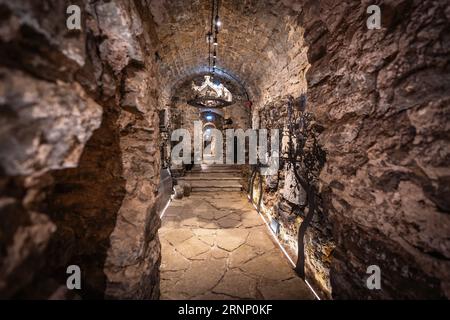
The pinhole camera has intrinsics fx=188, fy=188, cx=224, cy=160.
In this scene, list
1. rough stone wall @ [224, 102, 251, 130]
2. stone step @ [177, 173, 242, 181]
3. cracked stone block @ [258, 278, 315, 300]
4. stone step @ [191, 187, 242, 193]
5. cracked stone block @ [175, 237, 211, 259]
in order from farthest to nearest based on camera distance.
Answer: rough stone wall @ [224, 102, 251, 130]
stone step @ [177, 173, 242, 181]
stone step @ [191, 187, 242, 193]
cracked stone block @ [175, 237, 211, 259]
cracked stone block @ [258, 278, 315, 300]

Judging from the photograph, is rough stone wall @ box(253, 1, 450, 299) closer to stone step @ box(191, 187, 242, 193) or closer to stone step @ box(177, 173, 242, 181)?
stone step @ box(191, 187, 242, 193)

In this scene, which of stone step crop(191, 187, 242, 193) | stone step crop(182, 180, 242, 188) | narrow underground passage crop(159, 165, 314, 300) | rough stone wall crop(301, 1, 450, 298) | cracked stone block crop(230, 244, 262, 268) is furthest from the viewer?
stone step crop(182, 180, 242, 188)

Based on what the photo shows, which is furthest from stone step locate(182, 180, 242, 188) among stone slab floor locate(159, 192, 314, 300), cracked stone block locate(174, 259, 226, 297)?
cracked stone block locate(174, 259, 226, 297)

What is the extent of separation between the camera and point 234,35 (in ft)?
14.3

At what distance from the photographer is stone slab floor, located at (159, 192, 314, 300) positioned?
2.56 meters

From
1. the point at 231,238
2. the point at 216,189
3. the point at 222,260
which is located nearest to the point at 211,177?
the point at 216,189

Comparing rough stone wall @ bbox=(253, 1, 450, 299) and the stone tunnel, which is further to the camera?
rough stone wall @ bbox=(253, 1, 450, 299)

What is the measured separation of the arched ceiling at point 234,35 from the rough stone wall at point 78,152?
1808 mm

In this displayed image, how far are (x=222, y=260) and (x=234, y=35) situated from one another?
476 cm

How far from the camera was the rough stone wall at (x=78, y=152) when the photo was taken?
2.66 feet

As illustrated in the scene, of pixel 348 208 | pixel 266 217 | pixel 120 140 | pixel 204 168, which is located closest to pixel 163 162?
Answer: pixel 204 168

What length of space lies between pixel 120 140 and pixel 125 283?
52.8 inches

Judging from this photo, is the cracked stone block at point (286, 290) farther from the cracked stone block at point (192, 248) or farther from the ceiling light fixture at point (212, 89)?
the ceiling light fixture at point (212, 89)
